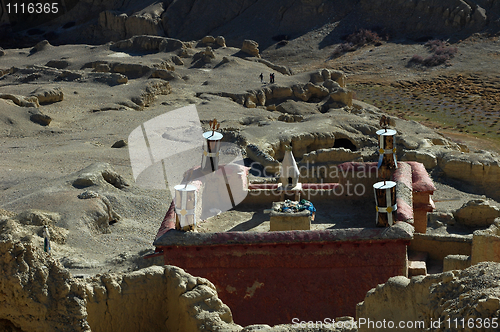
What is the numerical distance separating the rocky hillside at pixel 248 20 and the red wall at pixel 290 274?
39.8 metres

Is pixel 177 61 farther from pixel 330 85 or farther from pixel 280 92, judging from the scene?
pixel 330 85

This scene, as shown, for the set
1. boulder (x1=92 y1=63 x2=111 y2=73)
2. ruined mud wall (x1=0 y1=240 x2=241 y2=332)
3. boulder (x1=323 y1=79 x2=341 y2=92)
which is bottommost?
boulder (x1=323 y1=79 x2=341 y2=92)

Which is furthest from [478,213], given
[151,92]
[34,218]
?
[151,92]

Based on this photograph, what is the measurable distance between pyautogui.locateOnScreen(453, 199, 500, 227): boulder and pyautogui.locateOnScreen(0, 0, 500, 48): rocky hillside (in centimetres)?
3424

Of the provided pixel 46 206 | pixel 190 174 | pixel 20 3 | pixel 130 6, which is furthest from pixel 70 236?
pixel 20 3

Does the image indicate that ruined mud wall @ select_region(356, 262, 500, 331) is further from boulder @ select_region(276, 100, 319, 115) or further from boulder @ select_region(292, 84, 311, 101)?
boulder @ select_region(292, 84, 311, 101)

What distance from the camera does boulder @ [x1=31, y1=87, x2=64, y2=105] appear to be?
26.0 m

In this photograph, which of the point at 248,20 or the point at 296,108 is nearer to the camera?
the point at 296,108

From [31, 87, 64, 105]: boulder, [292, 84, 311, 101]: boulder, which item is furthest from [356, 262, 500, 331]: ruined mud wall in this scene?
[292, 84, 311, 101]: boulder

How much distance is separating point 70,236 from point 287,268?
562 cm

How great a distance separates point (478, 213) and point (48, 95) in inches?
743

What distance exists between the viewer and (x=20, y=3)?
57281mm

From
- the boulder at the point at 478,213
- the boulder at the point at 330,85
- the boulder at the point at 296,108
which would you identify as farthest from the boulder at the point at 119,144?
the boulder at the point at 330,85

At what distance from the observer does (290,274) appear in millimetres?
8328
